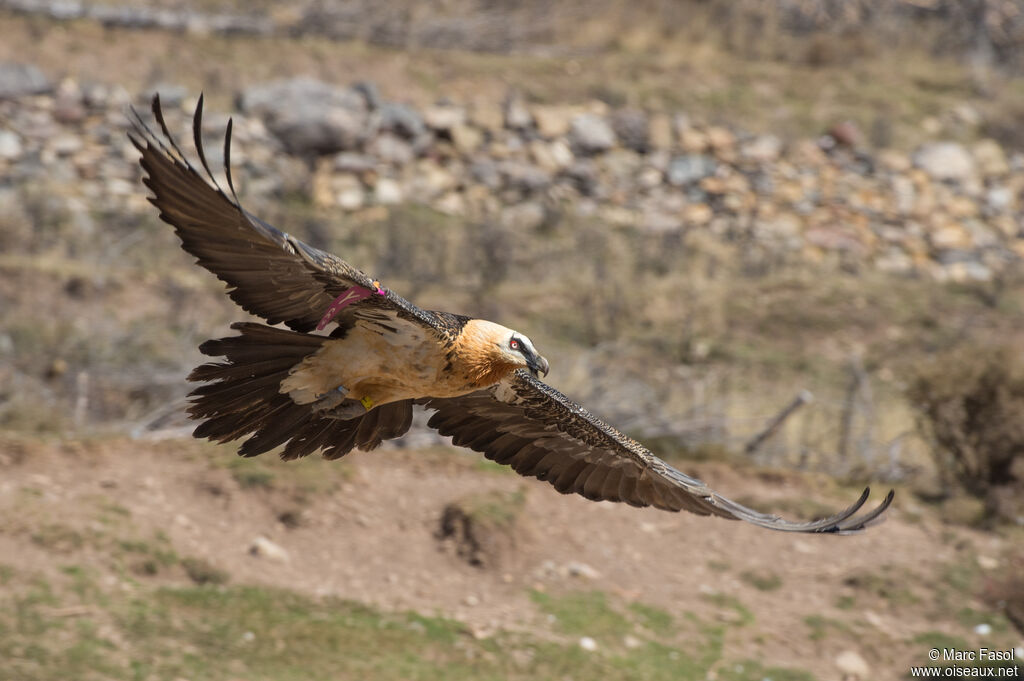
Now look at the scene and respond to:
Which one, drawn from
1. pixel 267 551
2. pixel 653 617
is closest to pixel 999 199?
pixel 653 617

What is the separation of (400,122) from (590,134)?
4.01m

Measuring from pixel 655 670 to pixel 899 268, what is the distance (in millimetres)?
14860

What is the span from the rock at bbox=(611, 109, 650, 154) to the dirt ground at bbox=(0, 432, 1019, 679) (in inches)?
528

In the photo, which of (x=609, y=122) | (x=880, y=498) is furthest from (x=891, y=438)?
(x=609, y=122)

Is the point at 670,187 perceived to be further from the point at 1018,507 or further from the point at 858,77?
the point at 1018,507

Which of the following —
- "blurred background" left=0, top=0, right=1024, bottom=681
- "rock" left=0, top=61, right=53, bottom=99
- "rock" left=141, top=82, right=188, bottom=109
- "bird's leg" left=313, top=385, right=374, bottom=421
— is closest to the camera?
"bird's leg" left=313, top=385, right=374, bottom=421

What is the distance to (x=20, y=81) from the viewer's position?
20.0m

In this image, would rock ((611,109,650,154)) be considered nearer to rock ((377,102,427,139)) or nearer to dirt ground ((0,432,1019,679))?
rock ((377,102,427,139))

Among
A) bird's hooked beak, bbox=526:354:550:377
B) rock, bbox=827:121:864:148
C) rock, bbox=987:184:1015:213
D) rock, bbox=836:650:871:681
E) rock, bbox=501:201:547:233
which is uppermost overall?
bird's hooked beak, bbox=526:354:550:377

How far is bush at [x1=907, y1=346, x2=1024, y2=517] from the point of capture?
38.8 ft

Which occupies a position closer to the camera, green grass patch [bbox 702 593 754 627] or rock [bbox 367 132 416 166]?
green grass patch [bbox 702 593 754 627]

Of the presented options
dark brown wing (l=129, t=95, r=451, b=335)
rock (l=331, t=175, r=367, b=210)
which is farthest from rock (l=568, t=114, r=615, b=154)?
dark brown wing (l=129, t=95, r=451, b=335)

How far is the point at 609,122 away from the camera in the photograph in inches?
934

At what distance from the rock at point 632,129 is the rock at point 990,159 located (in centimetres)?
720
